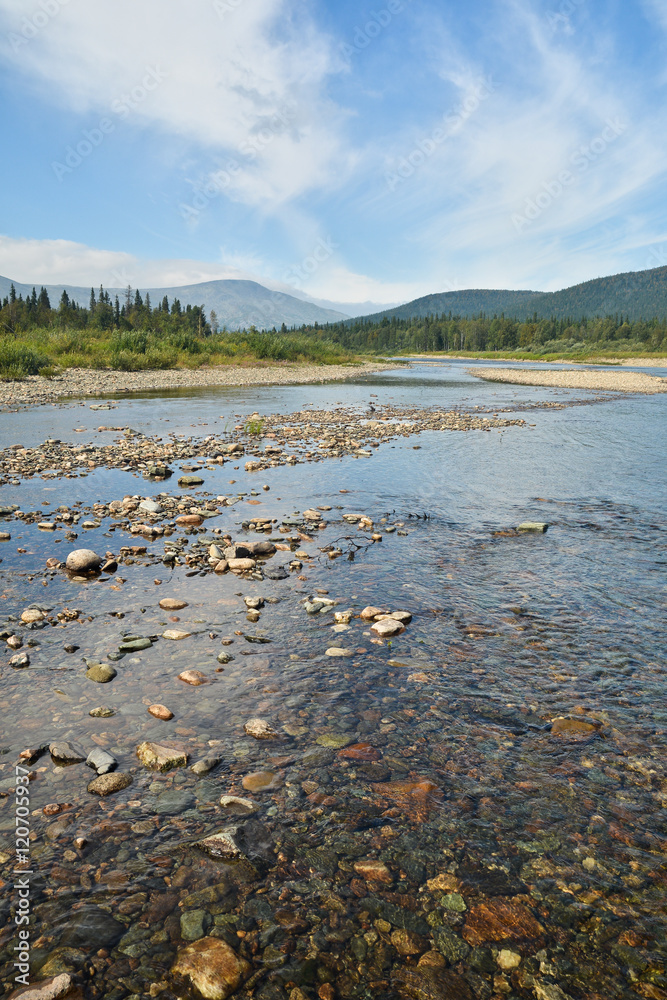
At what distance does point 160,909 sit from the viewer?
2.65 m

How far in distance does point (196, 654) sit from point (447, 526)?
5560mm

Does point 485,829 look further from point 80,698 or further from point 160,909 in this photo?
point 80,698

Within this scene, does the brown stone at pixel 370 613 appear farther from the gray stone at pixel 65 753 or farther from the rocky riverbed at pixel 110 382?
the rocky riverbed at pixel 110 382

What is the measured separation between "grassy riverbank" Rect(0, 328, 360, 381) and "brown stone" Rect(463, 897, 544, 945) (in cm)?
4062

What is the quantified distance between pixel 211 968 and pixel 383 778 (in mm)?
1559

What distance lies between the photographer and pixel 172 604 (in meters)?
6.21

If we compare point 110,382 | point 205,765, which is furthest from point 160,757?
point 110,382

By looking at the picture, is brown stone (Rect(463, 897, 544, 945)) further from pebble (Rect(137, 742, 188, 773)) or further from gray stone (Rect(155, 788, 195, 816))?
pebble (Rect(137, 742, 188, 773))

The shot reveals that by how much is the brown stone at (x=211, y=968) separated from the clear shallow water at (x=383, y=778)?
6 cm

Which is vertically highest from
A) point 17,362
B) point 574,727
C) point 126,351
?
point 126,351

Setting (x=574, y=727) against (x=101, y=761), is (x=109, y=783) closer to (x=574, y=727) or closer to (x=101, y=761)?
(x=101, y=761)

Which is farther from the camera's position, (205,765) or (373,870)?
(205,765)

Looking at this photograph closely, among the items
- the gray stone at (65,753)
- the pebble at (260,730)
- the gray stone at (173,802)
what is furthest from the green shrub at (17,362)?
the gray stone at (173,802)

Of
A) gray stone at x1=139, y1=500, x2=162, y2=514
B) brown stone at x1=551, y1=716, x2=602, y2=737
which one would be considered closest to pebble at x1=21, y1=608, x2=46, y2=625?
gray stone at x1=139, y1=500, x2=162, y2=514
